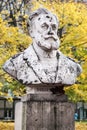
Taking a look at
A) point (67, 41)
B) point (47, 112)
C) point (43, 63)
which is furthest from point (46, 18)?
point (67, 41)

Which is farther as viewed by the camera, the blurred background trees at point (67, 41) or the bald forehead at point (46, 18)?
the blurred background trees at point (67, 41)

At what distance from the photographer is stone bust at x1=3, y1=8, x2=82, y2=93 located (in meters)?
8.18

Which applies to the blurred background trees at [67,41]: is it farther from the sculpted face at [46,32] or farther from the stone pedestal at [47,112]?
the stone pedestal at [47,112]

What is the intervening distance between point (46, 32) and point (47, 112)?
1573 millimetres

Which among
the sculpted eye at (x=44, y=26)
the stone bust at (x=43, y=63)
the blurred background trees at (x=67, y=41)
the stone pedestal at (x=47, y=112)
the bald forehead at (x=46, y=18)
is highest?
the blurred background trees at (x=67, y=41)

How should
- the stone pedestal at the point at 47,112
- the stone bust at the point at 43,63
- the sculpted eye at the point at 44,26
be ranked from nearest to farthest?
the stone pedestal at the point at 47,112, the stone bust at the point at 43,63, the sculpted eye at the point at 44,26

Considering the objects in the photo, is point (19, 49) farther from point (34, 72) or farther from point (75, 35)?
point (34, 72)

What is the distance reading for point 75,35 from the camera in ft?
60.8

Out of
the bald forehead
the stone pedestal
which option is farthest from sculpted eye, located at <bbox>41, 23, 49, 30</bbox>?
the stone pedestal

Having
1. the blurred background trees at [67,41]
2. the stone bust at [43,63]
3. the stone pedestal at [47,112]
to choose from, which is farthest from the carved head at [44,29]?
the blurred background trees at [67,41]

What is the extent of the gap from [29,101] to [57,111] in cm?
58

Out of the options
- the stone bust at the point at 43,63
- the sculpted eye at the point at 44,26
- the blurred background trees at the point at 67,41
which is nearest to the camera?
the stone bust at the point at 43,63

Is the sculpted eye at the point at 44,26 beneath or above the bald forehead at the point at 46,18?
beneath

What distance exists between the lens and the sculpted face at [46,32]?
8.30 m
